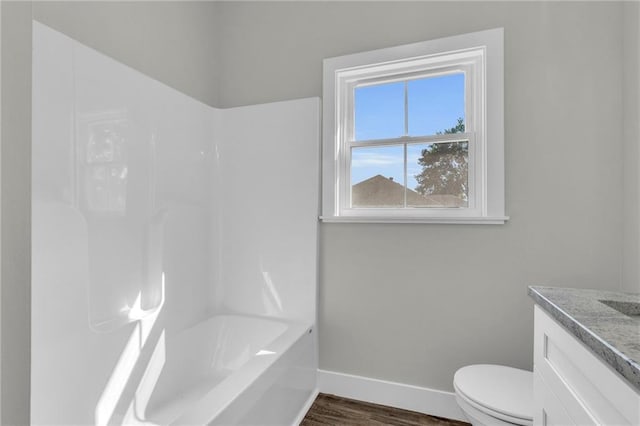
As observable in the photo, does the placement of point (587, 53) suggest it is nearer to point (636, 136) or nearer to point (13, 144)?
point (636, 136)

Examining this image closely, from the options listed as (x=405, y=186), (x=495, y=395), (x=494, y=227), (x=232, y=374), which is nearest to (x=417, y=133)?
(x=405, y=186)

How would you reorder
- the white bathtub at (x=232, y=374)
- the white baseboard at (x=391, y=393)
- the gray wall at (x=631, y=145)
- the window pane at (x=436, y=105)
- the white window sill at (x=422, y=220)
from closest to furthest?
1. the white bathtub at (x=232, y=374)
2. the gray wall at (x=631, y=145)
3. the white window sill at (x=422, y=220)
4. the white baseboard at (x=391, y=393)
5. the window pane at (x=436, y=105)

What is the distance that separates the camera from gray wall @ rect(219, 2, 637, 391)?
5.25 feet

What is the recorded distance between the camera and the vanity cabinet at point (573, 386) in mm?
597

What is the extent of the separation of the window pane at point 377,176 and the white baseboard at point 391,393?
107cm

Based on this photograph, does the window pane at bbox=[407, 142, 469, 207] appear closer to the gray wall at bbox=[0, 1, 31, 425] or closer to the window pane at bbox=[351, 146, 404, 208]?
the window pane at bbox=[351, 146, 404, 208]

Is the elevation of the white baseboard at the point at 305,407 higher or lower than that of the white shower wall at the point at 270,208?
lower

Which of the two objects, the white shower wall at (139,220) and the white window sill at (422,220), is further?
the white window sill at (422,220)

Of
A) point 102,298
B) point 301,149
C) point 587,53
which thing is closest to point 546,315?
point 587,53

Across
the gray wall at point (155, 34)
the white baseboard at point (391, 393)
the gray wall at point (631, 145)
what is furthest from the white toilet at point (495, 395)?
the gray wall at point (155, 34)

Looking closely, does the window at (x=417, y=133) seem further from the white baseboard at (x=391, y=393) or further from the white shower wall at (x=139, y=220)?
the white baseboard at (x=391, y=393)

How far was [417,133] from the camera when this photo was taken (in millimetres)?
1997

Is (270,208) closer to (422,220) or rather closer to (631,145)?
(422,220)

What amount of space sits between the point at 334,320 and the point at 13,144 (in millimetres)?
1897
